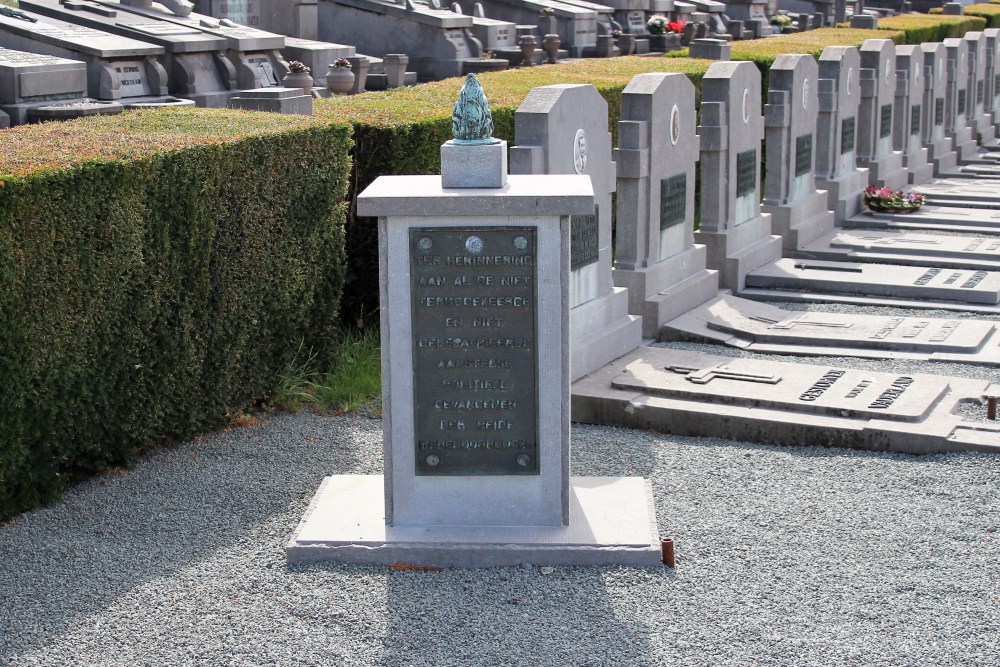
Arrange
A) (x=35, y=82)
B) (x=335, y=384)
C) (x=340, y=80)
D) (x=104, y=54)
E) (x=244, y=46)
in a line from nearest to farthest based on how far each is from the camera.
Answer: (x=335, y=384) → (x=35, y=82) → (x=104, y=54) → (x=244, y=46) → (x=340, y=80)

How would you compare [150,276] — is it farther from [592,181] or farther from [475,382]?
[592,181]

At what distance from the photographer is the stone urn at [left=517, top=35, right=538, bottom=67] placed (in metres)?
24.2

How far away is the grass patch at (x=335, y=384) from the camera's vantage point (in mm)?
7547

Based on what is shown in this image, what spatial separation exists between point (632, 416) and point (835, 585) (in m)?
2.45

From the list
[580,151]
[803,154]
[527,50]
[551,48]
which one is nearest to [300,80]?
[803,154]

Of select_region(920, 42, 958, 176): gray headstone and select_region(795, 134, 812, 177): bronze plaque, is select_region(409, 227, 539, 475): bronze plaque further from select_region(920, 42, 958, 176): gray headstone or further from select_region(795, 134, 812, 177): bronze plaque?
select_region(920, 42, 958, 176): gray headstone

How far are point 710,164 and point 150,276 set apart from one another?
5.76 metres

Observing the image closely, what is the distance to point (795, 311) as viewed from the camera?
10289mm

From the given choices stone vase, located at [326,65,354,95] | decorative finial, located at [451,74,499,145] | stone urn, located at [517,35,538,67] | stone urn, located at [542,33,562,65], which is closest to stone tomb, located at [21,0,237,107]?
stone vase, located at [326,65,354,95]

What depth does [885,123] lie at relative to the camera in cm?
1580

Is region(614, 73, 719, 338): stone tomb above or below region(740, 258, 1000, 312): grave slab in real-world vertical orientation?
above

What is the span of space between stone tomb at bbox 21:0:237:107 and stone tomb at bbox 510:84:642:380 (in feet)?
28.9

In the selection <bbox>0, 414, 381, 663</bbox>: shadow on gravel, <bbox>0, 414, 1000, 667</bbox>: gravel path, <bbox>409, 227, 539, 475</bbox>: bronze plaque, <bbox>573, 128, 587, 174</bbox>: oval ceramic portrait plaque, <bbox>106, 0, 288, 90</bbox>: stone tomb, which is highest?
<bbox>106, 0, 288, 90</bbox>: stone tomb

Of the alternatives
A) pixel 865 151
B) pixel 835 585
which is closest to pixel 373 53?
pixel 865 151
